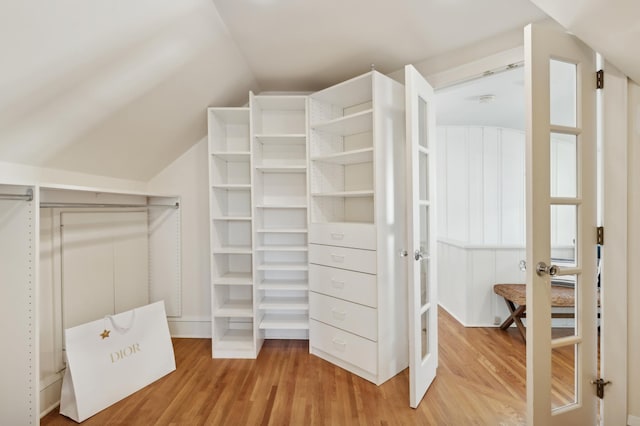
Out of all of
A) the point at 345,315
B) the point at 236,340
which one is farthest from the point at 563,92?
the point at 236,340

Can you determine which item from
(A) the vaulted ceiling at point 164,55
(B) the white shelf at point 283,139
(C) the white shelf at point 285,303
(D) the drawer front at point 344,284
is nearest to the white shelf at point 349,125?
(B) the white shelf at point 283,139

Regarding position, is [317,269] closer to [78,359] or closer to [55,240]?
[78,359]

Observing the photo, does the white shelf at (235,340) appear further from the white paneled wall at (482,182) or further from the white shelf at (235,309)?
the white paneled wall at (482,182)

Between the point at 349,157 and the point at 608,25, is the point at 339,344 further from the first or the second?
the point at 608,25

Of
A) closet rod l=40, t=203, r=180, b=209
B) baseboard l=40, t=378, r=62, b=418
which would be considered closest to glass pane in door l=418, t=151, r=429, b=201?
closet rod l=40, t=203, r=180, b=209

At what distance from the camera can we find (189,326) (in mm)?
2547

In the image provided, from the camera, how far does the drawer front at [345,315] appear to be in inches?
72.2

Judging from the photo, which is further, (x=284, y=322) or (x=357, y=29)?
(x=284, y=322)

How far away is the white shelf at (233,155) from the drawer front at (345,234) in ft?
2.64

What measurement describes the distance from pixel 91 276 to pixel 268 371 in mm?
1446

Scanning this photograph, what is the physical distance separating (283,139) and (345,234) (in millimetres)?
986

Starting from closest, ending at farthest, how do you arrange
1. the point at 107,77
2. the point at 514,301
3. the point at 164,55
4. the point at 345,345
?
the point at 107,77 < the point at 164,55 < the point at 345,345 < the point at 514,301

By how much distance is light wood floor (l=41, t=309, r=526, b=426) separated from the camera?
152cm

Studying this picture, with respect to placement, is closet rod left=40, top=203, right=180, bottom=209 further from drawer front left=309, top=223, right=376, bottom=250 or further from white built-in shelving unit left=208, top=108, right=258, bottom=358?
drawer front left=309, top=223, right=376, bottom=250
